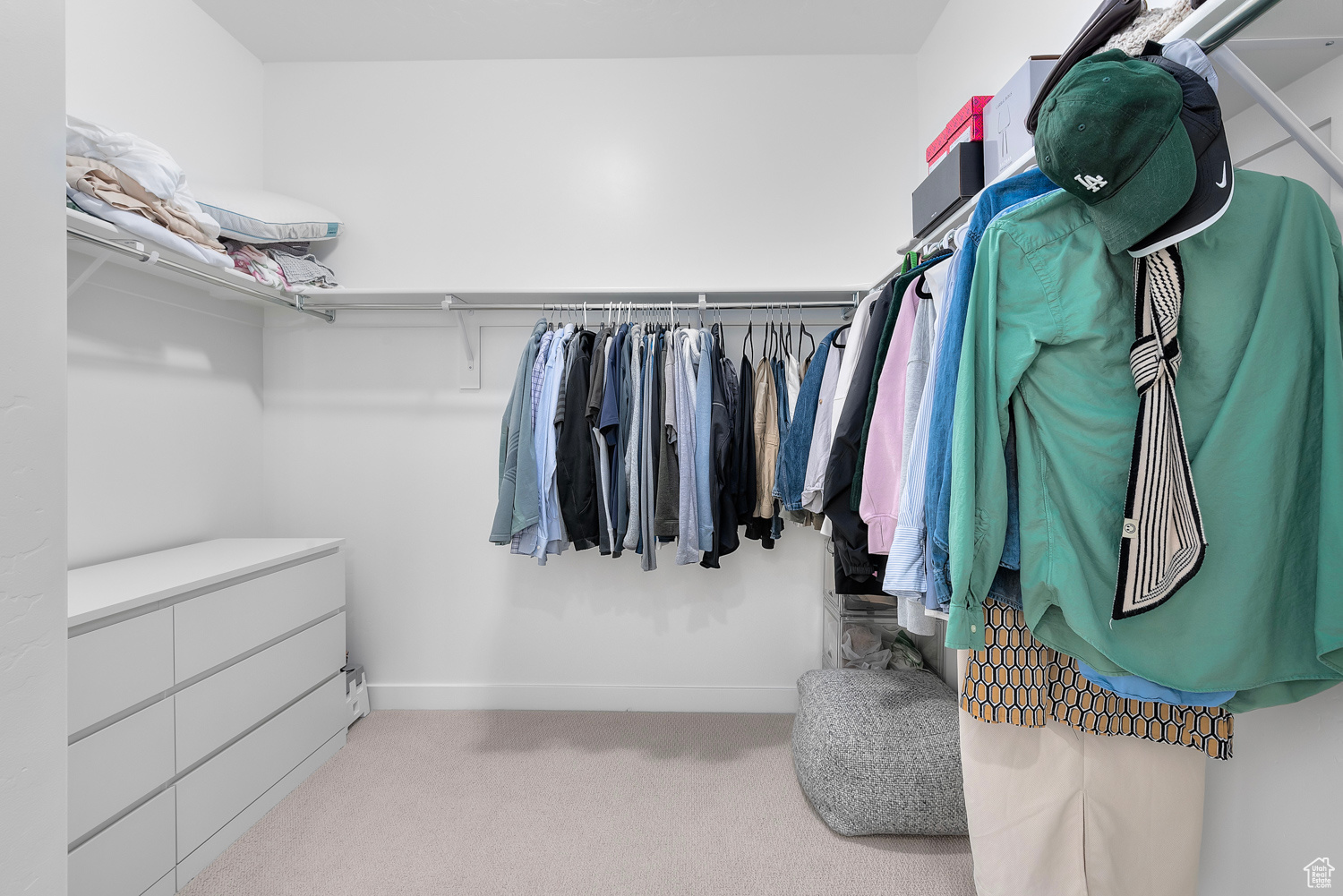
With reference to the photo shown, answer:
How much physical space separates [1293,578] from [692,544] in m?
1.48

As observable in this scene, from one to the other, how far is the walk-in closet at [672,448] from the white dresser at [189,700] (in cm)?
1

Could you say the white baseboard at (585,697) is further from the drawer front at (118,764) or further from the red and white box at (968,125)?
the red and white box at (968,125)

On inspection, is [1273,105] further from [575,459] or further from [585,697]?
[585,697]

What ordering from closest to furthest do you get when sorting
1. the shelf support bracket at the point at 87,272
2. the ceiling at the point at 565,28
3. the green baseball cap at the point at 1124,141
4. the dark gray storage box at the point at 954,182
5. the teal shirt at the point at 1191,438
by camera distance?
1. the green baseball cap at the point at 1124,141
2. the teal shirt at the point at 1191,438
3. the dark gray storage box at the point at 954,182
4. the shelf support bracket at the point at 87,272
5. the ceiling at the point at 565,28

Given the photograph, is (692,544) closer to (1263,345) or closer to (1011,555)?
(1011,555)

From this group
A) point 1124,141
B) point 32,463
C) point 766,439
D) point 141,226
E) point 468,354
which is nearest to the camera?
point 32,463

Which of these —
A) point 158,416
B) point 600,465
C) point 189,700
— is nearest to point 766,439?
point 600,465

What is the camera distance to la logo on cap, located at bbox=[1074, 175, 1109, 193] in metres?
0.81

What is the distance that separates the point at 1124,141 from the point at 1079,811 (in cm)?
114

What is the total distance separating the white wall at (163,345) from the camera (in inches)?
72.1

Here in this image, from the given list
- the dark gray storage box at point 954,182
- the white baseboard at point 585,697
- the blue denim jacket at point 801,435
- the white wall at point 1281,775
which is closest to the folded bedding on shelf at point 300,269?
the white baseboard at point 585,697

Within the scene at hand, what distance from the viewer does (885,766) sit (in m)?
1.69

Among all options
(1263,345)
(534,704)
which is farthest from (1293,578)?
(534,704)

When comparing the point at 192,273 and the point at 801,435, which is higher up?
the point at 192,273
